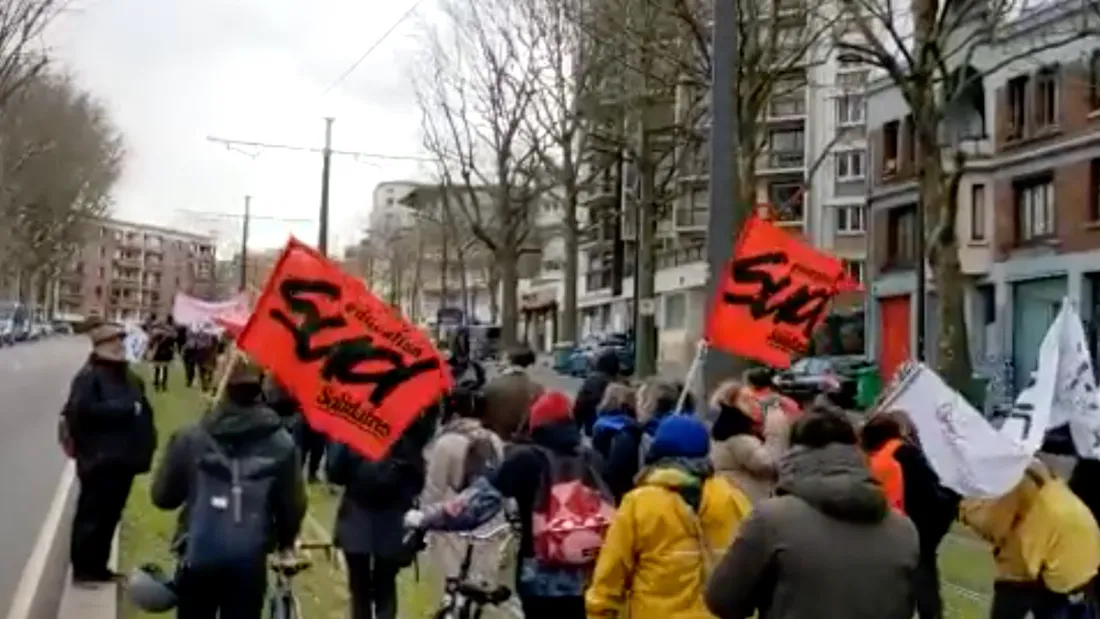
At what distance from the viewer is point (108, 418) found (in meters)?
11.1

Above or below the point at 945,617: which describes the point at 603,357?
above

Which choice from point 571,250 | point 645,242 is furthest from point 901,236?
point 645,242

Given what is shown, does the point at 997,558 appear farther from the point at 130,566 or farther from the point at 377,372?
the point at 130,566

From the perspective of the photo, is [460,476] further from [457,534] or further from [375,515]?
[375,515]

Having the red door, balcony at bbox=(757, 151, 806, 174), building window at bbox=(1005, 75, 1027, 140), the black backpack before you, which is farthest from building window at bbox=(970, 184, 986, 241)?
the black backpack

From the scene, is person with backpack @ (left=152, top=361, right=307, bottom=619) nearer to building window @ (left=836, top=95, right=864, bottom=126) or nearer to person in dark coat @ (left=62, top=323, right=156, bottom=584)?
person in dark coat @ (left=62, top=323, right=156, bottom=584)

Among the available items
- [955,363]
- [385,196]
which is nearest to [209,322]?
[955,363]

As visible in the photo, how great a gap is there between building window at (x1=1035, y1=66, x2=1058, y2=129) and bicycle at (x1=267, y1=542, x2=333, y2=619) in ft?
127

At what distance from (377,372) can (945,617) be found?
4925mm

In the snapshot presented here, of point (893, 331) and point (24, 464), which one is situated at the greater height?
point (893, 331)

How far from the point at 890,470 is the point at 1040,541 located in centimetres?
107

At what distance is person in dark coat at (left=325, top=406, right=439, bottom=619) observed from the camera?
374 inches

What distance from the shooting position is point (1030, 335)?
46.9 metres

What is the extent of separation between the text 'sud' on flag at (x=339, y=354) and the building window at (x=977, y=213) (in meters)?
42.8
